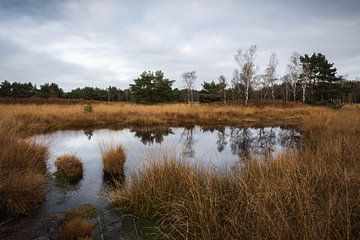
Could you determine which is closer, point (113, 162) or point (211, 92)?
point (113, 162)

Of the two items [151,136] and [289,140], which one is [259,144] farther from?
[151,136]

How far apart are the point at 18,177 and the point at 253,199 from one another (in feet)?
12.0

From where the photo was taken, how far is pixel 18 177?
4.55 meters

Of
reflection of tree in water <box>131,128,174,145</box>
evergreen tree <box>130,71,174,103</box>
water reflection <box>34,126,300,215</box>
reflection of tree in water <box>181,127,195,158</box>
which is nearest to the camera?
water reflection <box>34,126,300,215</box>

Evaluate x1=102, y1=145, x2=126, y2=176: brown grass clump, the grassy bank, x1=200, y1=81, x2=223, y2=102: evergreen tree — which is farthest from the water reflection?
x1=200, y1=81, x2=223, y2=102: evergreen tree

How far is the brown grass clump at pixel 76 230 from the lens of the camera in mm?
3614

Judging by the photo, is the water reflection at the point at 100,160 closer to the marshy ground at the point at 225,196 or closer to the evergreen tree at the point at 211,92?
the marshy ground at the point at 225,196

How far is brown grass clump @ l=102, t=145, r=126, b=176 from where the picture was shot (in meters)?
6.76

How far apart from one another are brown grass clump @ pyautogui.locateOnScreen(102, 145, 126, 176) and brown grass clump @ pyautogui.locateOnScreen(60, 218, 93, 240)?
281 centimetres

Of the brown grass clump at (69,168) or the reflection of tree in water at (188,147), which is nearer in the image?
the reflection of tree in water at (188,147)

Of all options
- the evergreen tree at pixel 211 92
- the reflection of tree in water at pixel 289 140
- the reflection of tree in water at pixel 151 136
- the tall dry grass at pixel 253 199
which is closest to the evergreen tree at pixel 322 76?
the evergreen tree at pixel 211 92

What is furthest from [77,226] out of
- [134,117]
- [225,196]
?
[134,117]

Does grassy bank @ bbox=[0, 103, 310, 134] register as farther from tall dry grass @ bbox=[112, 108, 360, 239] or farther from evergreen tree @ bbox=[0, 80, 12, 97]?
evergreen tree @ bbox=[0, 80, 12, 97]

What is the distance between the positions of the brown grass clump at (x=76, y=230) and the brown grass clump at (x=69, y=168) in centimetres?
264
